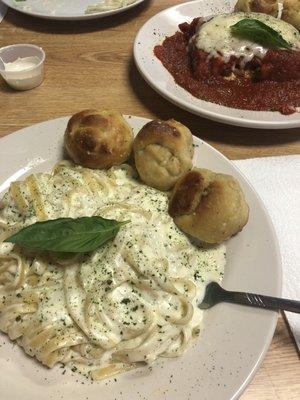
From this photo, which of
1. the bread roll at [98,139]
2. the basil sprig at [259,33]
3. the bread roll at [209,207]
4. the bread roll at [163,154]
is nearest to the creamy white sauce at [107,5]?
the basil sprig at [259,33]

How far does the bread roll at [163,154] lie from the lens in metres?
1.88

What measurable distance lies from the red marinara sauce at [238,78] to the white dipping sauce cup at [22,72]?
75 cm

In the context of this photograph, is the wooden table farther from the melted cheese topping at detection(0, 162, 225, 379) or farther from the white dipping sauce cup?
the melted cheese topping at detection(0, 162, 225, 379)

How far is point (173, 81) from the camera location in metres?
2.69

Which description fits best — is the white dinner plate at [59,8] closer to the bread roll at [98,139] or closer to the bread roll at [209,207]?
the bread roll at [98,139]

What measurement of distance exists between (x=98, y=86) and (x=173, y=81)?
1.61 feet

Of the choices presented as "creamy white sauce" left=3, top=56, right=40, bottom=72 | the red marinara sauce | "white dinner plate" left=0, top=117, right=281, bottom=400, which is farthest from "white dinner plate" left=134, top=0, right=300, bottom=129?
"white dinner plate" left=0, top=117, right=281, bottom=400

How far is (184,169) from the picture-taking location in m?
1.90

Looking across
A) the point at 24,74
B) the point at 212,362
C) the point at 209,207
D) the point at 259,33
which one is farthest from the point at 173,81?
the point at 212,362

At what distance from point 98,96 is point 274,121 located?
1075 mm

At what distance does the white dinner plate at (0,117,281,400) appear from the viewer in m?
1.41

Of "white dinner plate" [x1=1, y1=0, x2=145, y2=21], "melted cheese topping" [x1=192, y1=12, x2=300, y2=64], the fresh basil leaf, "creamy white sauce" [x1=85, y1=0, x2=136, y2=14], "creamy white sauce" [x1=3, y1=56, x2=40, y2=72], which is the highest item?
"melted cheese topping" [x1=192, y1=12, x2=300, y2=64]

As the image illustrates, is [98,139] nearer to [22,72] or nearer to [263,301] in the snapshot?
[263,301]

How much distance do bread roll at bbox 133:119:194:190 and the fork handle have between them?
0.57 meters
